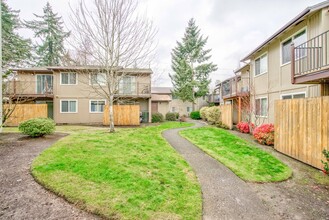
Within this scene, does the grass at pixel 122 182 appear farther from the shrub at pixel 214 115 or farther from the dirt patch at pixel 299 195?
the shrub at pixel 214 115

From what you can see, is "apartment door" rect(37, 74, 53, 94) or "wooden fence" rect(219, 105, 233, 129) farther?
"apartment door" rect(37, 74, 53, 94)

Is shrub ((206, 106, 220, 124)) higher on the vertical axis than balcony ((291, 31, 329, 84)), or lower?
lower

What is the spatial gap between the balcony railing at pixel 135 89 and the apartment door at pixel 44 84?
7.55 meters

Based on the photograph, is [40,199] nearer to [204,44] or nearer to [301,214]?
[301,214]

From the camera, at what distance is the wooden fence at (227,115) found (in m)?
15.2

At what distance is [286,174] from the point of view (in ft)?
18.8

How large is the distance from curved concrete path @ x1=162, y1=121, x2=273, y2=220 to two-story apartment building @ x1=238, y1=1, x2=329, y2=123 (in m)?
5.12

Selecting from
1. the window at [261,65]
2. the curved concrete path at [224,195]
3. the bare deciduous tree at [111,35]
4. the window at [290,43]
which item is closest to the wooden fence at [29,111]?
the bare deciduous tree at [111,35]

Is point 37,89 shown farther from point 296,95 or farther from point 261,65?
point 296,95

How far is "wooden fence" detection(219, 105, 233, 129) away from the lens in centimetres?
1525

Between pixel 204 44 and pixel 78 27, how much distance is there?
87.6 feet

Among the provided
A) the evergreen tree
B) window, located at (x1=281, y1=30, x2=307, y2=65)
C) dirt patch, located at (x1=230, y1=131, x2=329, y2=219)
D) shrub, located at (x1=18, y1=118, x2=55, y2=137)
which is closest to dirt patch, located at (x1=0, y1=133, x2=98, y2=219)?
shrub, located at (x1=18, y1=118, x2=55, y2=137)

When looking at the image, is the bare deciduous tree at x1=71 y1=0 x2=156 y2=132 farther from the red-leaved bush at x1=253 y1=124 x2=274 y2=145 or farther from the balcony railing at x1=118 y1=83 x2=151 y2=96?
the red-leaved bush at x1=253 y1=124 x2=274 y2=145

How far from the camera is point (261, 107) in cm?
1375
